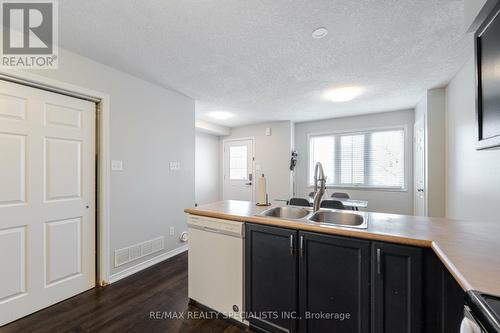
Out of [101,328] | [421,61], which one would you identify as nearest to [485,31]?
[421,61]

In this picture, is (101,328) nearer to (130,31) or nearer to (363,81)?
(130,31)

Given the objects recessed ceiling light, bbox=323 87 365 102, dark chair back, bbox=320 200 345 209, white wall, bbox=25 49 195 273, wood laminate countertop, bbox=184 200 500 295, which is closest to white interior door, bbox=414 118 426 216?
recessed ceiling light, bbox=323 87 365 102

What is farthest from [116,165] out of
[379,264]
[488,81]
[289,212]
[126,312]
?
[488,81]

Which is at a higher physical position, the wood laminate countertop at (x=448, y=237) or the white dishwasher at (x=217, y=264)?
the wood laminate countertop at (x=448, y=237)

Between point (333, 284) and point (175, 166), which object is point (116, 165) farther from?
point (333, 284)

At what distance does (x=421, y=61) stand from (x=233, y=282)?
2.85 m

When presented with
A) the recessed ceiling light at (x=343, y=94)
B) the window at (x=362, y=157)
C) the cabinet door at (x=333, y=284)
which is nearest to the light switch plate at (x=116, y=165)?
the cabinet door at (x=333, y=284)

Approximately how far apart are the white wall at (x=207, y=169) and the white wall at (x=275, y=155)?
1.20 m

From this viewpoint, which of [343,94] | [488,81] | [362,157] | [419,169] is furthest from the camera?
[362,157]

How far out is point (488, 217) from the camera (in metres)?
1.84

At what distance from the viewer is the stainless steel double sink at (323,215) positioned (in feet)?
5.23

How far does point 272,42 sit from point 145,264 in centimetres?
294

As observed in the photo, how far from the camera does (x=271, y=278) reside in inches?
60.7

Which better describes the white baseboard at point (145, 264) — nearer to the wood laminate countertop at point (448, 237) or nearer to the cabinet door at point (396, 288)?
the wood laminate countertop at point (448, 237)
